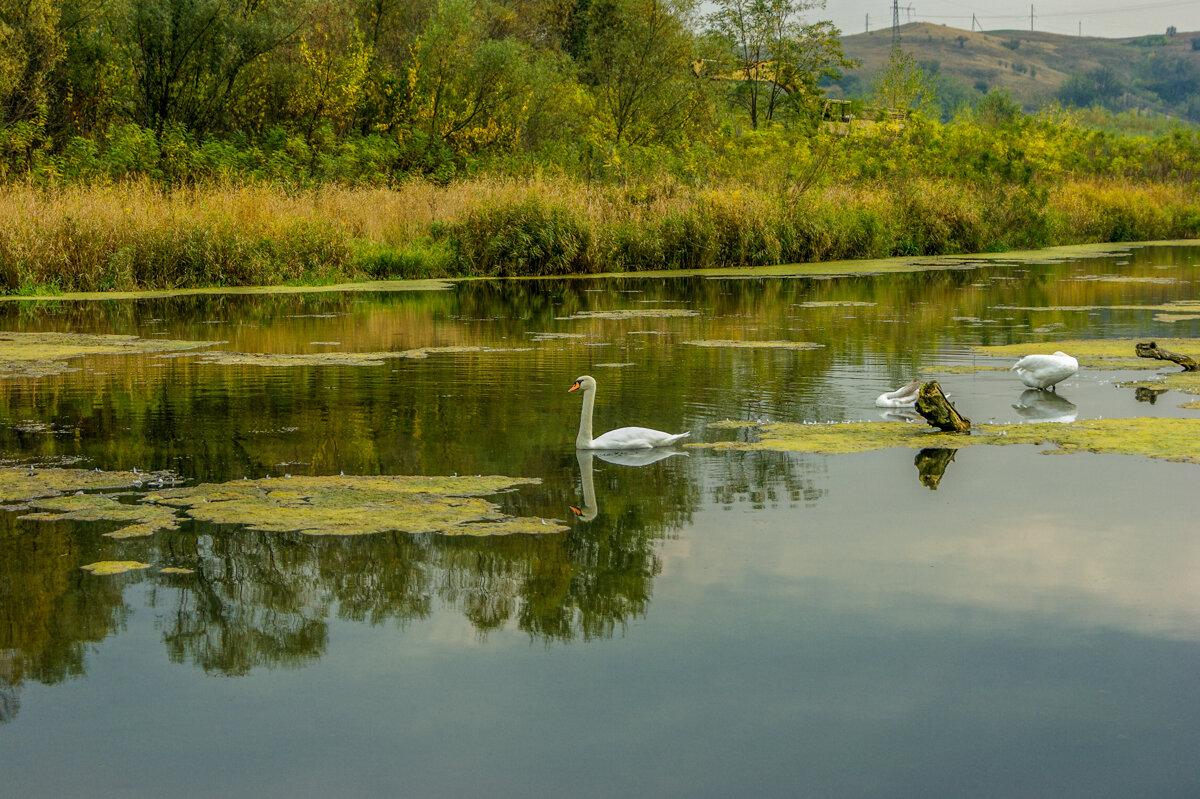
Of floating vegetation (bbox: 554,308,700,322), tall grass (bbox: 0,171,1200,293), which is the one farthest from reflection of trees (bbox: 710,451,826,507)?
tall grass (bbox: 0,171,1200,293)

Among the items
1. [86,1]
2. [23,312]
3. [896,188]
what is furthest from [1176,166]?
[23,312]

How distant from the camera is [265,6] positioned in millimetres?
38688

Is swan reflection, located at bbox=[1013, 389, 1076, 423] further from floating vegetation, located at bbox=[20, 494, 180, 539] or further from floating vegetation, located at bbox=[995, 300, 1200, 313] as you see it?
floating vegetation, located at bbox=[995, 300, 1200, 313]

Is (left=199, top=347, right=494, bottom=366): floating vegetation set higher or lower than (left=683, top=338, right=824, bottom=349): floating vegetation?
higher

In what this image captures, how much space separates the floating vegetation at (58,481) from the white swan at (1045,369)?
7073mm

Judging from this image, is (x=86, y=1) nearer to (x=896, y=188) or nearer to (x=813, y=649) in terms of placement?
(x=896, y=188)

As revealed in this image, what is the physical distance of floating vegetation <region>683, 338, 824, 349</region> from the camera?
15.0 m

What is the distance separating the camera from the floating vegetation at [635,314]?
1862cm

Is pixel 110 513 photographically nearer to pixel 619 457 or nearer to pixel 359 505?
pixel 359 505

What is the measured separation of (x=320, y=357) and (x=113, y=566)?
26.7 ft

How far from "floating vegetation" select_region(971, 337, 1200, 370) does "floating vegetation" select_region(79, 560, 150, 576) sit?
9768mm

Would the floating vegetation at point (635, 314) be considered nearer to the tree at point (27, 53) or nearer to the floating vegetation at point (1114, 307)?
the floating vegetation at point (1114, 307)

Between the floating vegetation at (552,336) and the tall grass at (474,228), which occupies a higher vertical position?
the tall grass at (474,228)

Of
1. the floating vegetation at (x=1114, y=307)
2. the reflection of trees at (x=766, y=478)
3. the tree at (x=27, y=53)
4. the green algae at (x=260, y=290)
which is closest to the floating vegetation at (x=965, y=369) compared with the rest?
the reflection of trees at (x=766, y=478)
